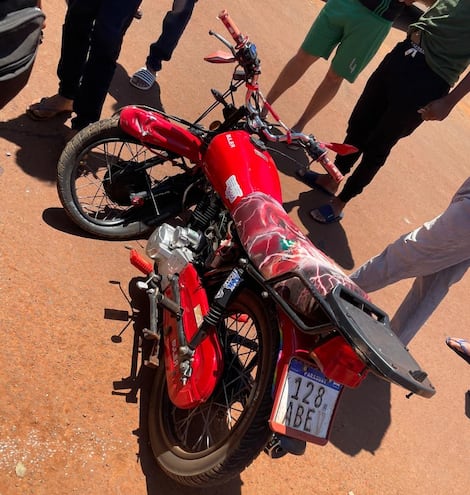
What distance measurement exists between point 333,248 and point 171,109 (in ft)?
5.48

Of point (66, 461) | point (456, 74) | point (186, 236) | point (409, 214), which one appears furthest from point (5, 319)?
point (409, 214)

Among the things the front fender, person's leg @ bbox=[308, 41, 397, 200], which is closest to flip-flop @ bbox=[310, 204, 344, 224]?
person's leg @ bbox=[308, 41, 397, 200]

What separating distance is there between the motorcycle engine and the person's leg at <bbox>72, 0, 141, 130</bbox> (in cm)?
114

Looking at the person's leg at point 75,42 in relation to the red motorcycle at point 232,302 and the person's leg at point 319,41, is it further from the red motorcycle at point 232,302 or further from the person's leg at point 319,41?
the person's leg at point 319,41

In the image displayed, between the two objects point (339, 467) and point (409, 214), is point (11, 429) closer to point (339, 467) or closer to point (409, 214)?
point (339, 467)

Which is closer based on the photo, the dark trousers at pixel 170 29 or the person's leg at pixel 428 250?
the person's leg at pixel 428 250

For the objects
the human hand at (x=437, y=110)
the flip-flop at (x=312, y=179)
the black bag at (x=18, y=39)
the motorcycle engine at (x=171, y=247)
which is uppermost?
the human hand at (x=437, y=110)

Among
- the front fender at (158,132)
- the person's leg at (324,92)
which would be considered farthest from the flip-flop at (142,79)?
the front fender at (158,132)

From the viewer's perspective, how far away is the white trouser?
10.3ft

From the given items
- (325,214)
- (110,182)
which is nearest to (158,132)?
(110,182)

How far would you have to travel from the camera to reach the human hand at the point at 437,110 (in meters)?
3.52

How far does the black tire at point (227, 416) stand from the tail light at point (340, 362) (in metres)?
0.21

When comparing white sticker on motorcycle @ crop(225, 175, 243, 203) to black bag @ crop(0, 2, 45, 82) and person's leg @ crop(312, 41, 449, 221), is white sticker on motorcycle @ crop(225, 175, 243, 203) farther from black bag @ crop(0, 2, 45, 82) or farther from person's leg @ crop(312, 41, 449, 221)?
person's leg @ crop(312, 41, 449, 221)

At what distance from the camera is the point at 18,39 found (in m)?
2.03
